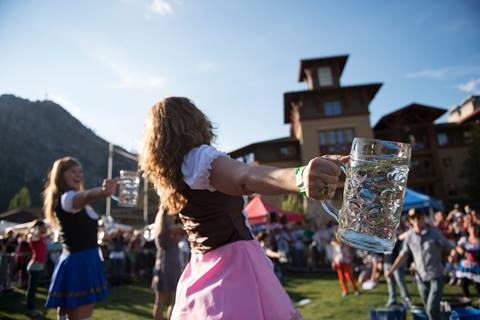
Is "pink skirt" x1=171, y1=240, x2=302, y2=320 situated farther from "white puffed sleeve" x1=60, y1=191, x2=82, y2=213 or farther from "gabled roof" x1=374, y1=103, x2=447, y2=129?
"gabled roof" x1=374, y1=103, x2=447, y2=129

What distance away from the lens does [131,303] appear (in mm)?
7879

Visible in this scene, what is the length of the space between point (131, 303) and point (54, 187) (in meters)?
5.61

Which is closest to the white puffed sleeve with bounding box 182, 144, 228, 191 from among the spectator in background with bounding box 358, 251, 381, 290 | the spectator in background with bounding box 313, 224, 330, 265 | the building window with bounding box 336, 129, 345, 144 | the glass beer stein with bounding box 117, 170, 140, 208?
the glass beer stein with bounding box 117, 170, 140, 208

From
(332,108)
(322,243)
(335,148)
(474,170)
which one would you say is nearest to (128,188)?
(322,243)

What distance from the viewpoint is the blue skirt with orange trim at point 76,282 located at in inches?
121

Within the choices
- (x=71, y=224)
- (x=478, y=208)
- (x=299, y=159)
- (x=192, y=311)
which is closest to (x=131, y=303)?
(x=71, y=224)

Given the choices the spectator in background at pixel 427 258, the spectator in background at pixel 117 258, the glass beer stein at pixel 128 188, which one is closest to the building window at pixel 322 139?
the spectator in background at pixel 117 258

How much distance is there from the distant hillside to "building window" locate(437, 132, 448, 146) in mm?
36241

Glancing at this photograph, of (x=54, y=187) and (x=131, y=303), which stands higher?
(x=54, y=187)

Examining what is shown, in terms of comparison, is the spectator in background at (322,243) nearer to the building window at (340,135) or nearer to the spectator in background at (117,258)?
the spectator in background at (117,258)

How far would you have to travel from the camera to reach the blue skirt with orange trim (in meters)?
3.08

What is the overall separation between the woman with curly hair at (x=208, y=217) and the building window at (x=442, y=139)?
1534 inches

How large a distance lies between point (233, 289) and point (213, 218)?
35cm

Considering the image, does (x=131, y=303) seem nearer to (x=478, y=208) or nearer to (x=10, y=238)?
(x=10, y=238)
